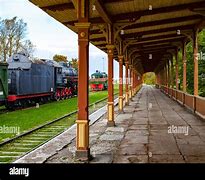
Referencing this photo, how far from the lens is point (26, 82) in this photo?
862 inches

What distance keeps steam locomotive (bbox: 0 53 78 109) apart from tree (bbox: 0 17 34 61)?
906mm

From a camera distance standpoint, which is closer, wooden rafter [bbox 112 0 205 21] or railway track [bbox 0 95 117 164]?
railway track [bbox 0 95 117 164]

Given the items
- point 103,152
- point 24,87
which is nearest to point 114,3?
point 103,152

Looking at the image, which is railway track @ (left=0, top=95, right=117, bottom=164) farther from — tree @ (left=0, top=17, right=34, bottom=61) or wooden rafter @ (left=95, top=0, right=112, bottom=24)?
tree @ (left=0, top=17, right=34, bottom=61)

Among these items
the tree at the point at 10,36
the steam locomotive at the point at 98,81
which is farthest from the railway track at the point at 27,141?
the steam locomotive at the point at 98,81

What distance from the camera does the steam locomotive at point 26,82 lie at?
1858 centimetres

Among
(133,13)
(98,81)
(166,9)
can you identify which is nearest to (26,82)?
(133,13)

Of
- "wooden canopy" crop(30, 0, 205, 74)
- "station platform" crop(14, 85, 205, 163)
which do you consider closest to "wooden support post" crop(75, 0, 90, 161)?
"station platform" crop(14, 85, 205, 163)

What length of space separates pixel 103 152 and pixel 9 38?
16.0 meters

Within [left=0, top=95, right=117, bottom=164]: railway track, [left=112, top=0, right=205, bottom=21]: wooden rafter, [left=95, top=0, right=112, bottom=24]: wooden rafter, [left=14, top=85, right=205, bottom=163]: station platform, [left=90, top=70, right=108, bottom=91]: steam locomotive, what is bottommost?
[left=0, top=95, right=117, bottom=164]: railway track

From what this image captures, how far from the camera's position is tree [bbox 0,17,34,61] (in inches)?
881

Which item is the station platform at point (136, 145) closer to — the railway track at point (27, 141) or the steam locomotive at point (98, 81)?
the railway track at point (27, 141)

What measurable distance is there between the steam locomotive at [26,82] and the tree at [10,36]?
0.91m

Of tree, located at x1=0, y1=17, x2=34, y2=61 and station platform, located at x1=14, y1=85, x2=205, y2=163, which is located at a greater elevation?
tree, located at x1=0, y1=17, x2=34, y2=61
